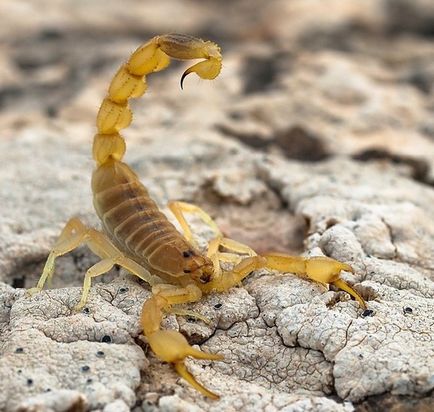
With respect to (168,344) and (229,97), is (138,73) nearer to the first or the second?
(168,344)

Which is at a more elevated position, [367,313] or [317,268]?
[317,268]

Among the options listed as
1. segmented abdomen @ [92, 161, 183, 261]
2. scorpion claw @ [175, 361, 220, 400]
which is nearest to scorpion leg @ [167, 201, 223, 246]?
segmented abdomen @ [92, 161, 183, 261]

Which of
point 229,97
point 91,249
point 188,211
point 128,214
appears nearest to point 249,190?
point 188,211

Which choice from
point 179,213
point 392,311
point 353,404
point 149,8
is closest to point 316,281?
point 392,311

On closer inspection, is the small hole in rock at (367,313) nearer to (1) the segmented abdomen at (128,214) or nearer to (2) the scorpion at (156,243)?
(2) the scorpion at (156,243)

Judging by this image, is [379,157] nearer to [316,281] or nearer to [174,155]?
[174,155]

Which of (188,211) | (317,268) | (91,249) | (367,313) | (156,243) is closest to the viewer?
(367,313)

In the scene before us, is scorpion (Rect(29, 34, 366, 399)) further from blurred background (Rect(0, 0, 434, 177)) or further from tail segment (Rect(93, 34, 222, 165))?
blurred background (Rect(0, 0, 434, 177))

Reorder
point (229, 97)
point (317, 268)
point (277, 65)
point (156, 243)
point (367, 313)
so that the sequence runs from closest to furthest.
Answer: point (367, 313) < point (317, 268) < point (156, 243) < point (229, 97) < point (277, 65)
